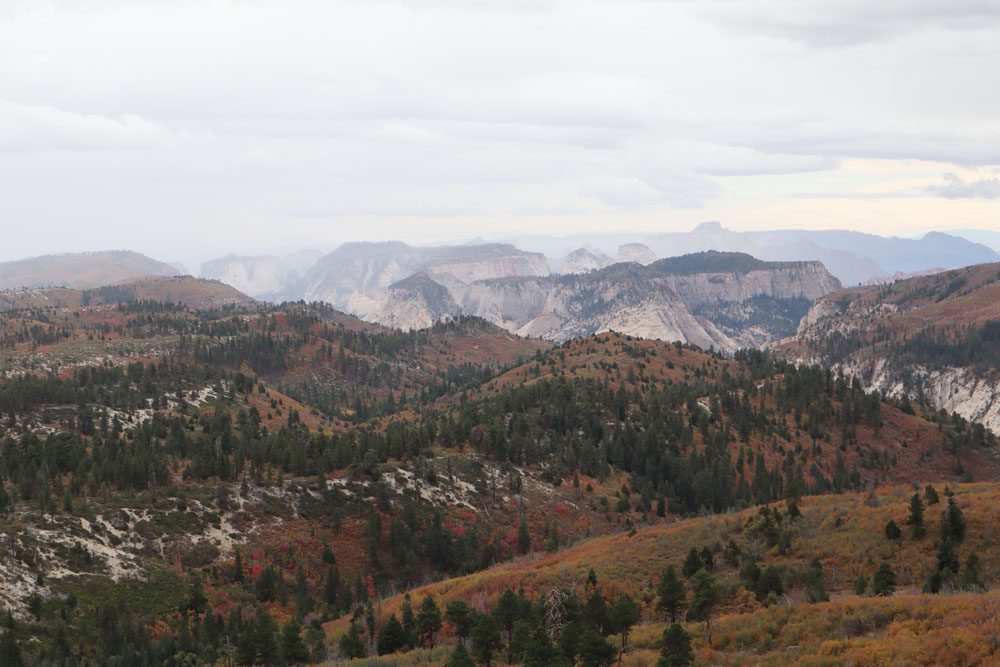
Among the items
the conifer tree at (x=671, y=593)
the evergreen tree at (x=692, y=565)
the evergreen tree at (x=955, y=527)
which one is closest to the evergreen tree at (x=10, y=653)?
the conifer tree at (x=671, y=593)

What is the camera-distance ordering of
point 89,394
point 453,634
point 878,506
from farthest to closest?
point 89,394 < point 878,506 < point 453,634

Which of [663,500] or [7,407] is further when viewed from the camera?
[7,407]

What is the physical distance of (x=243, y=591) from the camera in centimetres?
9131

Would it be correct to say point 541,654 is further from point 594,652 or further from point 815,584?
point 815,584

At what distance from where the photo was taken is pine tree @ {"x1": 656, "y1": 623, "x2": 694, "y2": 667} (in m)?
36.4

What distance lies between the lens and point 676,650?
37062mm

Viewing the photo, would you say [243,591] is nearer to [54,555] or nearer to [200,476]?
[54,555]

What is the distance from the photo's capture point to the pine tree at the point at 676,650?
1435 inches

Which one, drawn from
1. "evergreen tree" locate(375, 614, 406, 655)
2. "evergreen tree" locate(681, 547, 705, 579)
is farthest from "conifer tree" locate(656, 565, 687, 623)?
"evergreen tree" locate(375, 614, 406, 655)

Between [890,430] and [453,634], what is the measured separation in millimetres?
174894

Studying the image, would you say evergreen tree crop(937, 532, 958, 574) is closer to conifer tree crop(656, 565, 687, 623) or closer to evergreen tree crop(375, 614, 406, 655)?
conifer tree crop(656, 565, 687, 623)

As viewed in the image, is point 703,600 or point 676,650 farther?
point 703,600

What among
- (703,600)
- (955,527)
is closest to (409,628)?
(703,600)

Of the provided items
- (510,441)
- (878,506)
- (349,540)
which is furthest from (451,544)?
(878,506)
